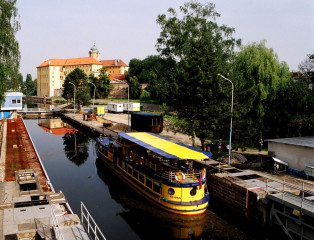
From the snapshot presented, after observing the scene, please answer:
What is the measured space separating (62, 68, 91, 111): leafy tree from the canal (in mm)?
39300

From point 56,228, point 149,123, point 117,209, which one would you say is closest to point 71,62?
point 149,123

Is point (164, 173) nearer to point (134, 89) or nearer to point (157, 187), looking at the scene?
point (157, 187)

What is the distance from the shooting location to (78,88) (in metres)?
79.6

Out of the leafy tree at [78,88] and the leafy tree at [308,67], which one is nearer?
the leafy tree at [308,67]

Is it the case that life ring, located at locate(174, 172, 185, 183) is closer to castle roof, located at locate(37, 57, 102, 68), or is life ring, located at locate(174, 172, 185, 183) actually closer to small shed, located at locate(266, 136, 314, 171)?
small shed, located at locate(266, 136, 314, 171)

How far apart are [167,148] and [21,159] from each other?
585 inches

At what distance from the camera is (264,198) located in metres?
18.5

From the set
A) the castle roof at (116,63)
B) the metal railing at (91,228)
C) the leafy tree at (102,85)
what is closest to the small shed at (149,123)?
the metal railing at (91,228)

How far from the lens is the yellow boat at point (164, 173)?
64.8 ft

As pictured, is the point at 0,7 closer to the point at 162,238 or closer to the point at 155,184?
the point at 155,184

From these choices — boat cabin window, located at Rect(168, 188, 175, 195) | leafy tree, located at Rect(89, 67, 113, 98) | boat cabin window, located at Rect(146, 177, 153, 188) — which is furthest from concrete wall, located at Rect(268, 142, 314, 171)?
leafy tree, located at Rect(89, 67, 113, 98)

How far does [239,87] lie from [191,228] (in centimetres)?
1623

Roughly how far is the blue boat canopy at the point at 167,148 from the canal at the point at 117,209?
4096 mm

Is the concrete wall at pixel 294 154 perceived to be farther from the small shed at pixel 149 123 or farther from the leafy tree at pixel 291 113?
the small shed at pixel 149 123
